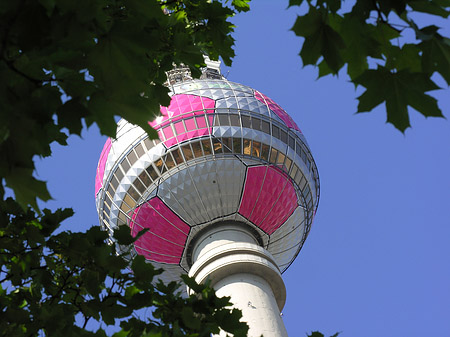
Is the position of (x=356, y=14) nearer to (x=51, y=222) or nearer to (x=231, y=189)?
(x=51, y=222)

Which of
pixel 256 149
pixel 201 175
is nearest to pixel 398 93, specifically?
pixel 201 175

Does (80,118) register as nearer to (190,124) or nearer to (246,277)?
(246,277)

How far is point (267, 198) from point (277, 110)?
3746mm

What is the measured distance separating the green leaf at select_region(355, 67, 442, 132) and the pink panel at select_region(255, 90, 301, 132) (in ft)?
56.2

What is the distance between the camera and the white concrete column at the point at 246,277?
49.9 feet

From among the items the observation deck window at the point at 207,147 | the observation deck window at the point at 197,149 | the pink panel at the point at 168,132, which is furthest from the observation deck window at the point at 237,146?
the pink panel at the point at 168,132

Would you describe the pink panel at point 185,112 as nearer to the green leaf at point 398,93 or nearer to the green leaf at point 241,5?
the green leaf at point 241,5

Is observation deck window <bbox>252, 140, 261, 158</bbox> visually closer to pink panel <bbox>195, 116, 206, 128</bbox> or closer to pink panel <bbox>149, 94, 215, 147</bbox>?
pink panel <bbox>149, 94, 215, 147</bbox>

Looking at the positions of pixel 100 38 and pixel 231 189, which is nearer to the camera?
pixel 100 38

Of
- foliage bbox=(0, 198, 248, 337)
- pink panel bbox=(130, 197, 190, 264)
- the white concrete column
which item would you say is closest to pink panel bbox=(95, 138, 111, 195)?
pink panel bbox=(130, 197, 190, 264)

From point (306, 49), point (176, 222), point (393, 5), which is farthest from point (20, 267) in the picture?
point (176, 222)

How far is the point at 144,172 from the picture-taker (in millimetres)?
17859

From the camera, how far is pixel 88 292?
4.61 metres

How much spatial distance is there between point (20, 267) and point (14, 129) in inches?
125
